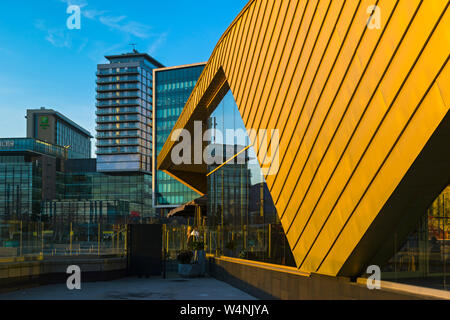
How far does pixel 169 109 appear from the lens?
10869cm

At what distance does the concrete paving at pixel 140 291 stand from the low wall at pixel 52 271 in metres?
0.41

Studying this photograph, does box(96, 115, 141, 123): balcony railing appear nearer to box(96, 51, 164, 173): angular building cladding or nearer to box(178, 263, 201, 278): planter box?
box(96, 51, 164, 173): angular building cladding

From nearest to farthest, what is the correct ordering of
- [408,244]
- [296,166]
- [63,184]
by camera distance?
[408,244] < [296,166] < [63,184]

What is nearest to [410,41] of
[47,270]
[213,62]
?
[213,62]

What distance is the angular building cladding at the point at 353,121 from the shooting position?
5746mm

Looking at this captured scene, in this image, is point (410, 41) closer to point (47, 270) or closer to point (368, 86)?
point (368, 86)

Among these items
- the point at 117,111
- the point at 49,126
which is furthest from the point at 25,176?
the point at 49,126

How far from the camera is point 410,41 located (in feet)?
19.3

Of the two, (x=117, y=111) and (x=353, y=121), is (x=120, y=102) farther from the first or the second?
(x=353, y=121)

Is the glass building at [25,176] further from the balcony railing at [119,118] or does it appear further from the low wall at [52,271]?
the low wall at [52,271]

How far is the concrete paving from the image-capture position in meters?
12.4

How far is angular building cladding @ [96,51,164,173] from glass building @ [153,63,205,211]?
55.9 feet

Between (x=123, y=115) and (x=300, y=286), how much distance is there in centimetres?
12304

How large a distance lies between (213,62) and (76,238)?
10.0 metres
